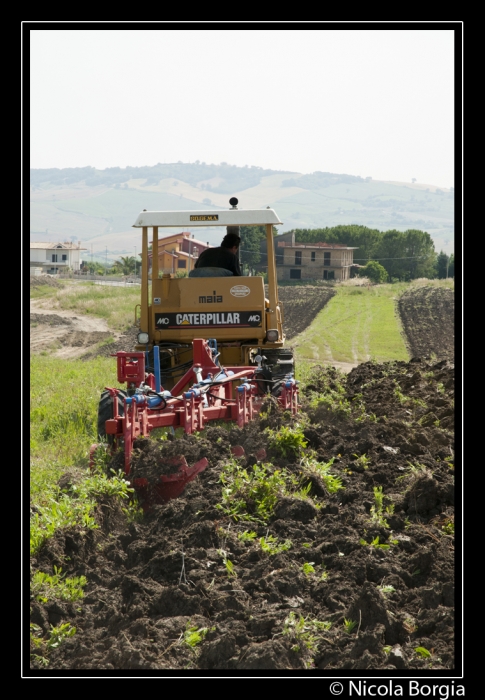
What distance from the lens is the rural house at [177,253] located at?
1049 centimetres

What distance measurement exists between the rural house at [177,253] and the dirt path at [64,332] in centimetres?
1653

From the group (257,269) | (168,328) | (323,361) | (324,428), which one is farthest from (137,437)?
(323,361)

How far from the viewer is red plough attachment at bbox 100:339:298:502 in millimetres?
7074

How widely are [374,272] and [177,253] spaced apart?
172ft

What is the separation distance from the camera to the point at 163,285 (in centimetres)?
1016

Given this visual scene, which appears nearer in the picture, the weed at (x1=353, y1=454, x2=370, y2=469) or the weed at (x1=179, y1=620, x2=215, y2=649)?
the weed at (x1=179, y1=620, x2=215, y2=649)

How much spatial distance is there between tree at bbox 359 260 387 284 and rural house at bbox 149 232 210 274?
164 ft

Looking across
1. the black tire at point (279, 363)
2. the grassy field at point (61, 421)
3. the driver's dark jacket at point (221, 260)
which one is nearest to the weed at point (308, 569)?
the grassy field at point (61, 421)

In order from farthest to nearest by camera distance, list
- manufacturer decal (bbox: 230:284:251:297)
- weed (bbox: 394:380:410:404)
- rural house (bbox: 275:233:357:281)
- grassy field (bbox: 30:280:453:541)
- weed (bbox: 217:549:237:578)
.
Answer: rural house (bbox: 275:233:357:281) → weed (bbox: 394:380:410:404) → manufacturer decal (bbox: 230:284:251:297) → grassy field (bbox: 30:280:453:541) → weed (bbox: 217:549:237:578)

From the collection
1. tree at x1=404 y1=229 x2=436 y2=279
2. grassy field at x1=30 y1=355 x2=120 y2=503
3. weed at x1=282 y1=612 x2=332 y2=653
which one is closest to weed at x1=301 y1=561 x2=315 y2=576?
weed at x1=282 y1=612 x2=332 y2=653

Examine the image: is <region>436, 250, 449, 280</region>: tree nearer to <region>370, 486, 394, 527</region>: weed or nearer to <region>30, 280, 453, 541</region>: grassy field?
<region>30, 280, 453, 541</region>: grassy field

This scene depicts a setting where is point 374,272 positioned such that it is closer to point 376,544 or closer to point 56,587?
point 376,544

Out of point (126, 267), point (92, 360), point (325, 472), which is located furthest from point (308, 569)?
point (126, 267)
